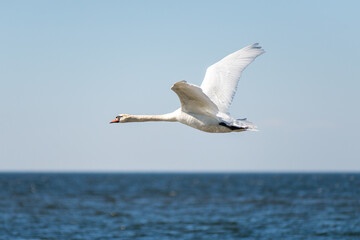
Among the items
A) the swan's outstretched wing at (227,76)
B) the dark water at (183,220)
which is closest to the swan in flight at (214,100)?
the swan's outstretched wing at (227,76)

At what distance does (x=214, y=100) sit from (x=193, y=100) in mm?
1611

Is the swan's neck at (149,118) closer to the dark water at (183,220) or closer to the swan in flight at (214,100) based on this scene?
the swan in flight at (214,100)

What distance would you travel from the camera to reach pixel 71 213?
138 feet

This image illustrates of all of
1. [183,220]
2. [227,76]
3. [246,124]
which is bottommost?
[183,220]

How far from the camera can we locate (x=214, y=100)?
12.5m

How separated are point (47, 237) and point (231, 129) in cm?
2133

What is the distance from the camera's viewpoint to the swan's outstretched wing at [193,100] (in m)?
10.0

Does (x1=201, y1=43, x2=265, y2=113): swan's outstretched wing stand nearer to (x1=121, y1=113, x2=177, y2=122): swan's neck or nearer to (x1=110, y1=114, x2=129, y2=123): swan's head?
(x1=121, y1=113, x2=177, y2=122): swan's neck

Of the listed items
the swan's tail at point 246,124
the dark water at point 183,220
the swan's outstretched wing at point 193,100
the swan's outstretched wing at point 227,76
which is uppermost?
the swan's outstretched wing at point 227,76

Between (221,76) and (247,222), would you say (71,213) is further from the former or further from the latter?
(221,76)

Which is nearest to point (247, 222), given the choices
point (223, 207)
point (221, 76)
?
point (223, 207)

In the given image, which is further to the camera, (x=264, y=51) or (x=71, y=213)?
(x=71, y=213)

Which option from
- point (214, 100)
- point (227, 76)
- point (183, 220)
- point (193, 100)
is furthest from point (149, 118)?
point (183, 220)

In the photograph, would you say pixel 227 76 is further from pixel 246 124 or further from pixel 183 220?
pixel 183 220
